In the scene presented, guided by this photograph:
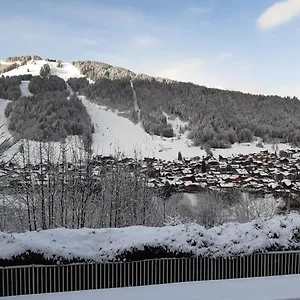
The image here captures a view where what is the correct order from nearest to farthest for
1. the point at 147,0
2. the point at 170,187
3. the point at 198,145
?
the point at 147,0 → the point at 170,187 → the point at 198,145

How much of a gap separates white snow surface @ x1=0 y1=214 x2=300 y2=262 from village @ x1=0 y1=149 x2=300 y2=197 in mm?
7071

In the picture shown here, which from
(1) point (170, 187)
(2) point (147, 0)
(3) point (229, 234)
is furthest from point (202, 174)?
(3) point (229, 234)

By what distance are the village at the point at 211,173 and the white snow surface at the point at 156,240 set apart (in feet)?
23.2

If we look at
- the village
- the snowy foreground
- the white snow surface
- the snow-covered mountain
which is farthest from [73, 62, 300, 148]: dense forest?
the snowy foreground

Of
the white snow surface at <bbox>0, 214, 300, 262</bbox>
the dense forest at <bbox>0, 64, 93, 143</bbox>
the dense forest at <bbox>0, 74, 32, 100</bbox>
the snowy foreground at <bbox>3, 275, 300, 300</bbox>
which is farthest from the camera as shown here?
the dense forest at <bbox>0, 74, 32, 100</bbox>

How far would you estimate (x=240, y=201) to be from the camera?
24.5 metres

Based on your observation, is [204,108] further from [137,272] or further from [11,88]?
[137,272]

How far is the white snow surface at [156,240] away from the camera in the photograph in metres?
5.86

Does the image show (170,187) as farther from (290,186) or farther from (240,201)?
(290,186)

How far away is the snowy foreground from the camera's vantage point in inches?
181

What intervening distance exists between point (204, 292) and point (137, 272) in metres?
1.54

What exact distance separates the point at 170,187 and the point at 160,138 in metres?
37.5

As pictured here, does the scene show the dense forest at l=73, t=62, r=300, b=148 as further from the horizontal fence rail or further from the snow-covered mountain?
the horizontal fence rail

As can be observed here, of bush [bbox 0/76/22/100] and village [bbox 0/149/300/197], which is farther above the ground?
bush [bbox 0/76/22/100]
